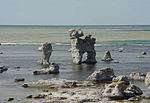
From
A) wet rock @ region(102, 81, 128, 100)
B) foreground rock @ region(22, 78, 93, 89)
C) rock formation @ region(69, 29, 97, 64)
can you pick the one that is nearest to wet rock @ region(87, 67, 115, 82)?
foreground rock @ region(22, 78, 93, 89)

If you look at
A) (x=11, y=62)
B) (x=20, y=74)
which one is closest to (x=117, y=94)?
(x=20, y=74)

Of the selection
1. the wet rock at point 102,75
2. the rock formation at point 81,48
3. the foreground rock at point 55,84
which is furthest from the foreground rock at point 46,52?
the foreground rock at point 55,84

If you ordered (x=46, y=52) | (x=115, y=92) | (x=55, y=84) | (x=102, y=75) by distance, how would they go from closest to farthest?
1. (x=115, y=92)
2. (x=55, y=84)
3. (x=102, y=75)
4. (x=46, y=52)

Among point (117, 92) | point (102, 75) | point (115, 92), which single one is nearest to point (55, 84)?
point (102, 75)

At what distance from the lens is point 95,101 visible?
41812mm

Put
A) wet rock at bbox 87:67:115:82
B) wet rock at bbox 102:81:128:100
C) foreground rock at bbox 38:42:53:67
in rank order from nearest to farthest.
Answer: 1. wet rock at bbox 102:81:128:100
2. wet rock at bbox 87:67:115:82
3. foreground rock at bbox 38:42:53:67

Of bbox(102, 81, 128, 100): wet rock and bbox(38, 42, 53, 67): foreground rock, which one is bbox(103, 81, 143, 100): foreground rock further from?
bbox(38, 42, 53, 67): foreground rock

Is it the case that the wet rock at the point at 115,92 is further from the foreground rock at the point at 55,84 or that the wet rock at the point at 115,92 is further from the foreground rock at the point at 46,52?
the foreground rock at the point at 46,52

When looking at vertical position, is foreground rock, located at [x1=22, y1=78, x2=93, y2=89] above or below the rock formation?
below

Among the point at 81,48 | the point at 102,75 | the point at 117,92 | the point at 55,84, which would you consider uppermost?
the point at 81,48

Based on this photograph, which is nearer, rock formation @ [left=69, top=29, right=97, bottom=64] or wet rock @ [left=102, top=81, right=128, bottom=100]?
wet rock @ [left=102, top=81, right=128, bottom=100]

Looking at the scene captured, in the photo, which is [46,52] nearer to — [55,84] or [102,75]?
[102,75]

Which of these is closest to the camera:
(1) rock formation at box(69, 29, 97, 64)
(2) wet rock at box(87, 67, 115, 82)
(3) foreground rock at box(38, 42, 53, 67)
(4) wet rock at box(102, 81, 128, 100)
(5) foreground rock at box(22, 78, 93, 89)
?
(4) wet rock at box(102, 81, 128, 100)

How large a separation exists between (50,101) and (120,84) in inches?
322
